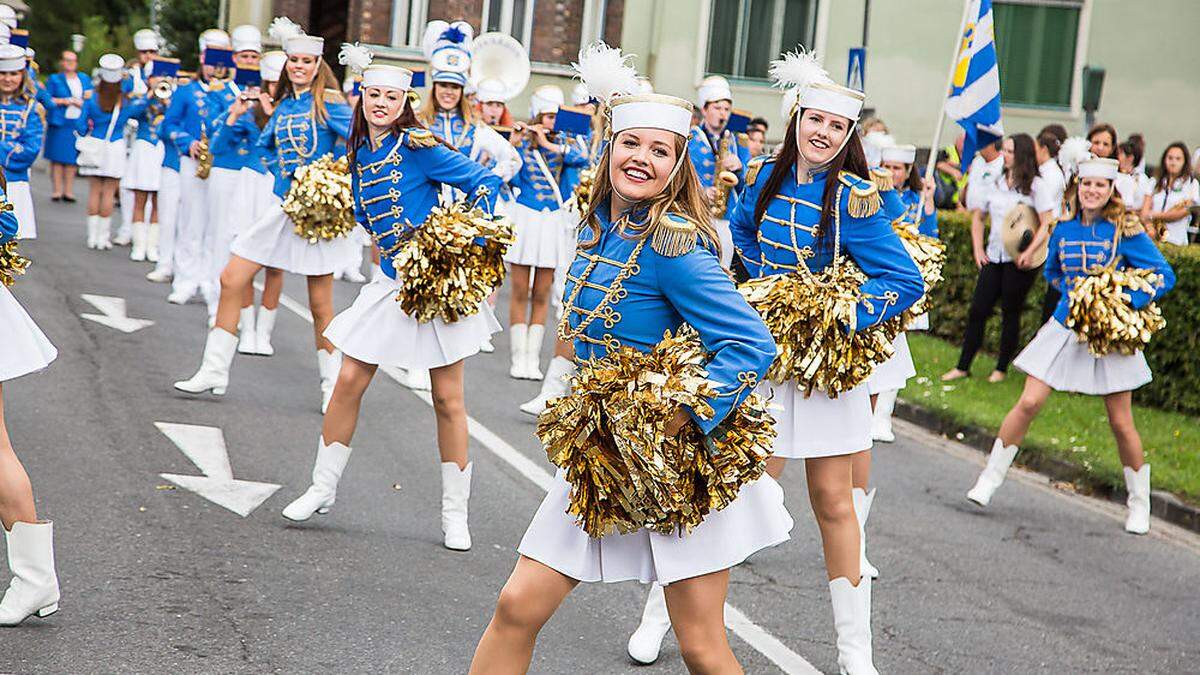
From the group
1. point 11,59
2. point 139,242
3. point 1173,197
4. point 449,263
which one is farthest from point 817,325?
point 139,242

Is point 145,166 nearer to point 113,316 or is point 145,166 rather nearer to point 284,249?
point 113,316

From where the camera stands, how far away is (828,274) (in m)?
5.38

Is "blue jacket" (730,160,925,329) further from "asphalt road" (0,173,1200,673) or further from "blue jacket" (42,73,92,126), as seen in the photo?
"blue jacket" (42,73,92,126)

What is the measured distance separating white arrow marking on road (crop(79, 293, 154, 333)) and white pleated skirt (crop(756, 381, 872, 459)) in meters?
7.40

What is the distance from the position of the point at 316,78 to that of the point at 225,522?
10.5ft

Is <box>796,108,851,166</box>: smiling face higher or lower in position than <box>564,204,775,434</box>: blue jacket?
higher

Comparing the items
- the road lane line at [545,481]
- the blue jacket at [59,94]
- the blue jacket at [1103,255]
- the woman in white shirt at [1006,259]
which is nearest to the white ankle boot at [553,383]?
the road lane line at [545,481]

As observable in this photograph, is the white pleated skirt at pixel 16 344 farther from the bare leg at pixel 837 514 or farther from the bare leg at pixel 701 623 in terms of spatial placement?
the bare leg at pixel 837 514

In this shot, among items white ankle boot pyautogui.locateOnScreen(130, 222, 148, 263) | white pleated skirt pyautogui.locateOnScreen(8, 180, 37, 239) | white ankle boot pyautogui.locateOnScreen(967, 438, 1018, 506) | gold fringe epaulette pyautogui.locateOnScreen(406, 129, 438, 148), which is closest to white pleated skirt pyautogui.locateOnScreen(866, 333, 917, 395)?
white ankle boot pyautogui.locateOnScreen(967, 438, 1018, 506)

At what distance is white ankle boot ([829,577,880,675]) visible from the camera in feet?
17.5

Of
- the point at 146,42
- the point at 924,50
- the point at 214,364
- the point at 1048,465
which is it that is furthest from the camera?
the point at 924,50

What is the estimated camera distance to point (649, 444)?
3789 millimetres

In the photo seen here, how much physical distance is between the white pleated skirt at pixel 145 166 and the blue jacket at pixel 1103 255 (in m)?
10.5

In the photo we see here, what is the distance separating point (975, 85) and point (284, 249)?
535cm
